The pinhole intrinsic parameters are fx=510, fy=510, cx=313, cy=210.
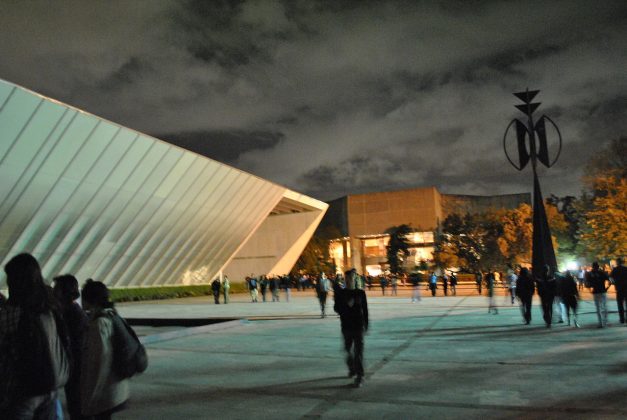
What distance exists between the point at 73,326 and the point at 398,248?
229ft

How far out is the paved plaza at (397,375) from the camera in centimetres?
532

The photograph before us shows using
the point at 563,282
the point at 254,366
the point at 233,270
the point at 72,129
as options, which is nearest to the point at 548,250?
the point at 563,282

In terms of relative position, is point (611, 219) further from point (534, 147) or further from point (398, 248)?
point (398, 248)

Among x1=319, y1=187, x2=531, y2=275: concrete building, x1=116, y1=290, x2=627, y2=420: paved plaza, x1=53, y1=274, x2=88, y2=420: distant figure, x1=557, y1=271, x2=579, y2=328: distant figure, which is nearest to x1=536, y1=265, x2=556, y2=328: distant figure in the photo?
x1=557, y1=271, x2=579, y2=328: distant figure

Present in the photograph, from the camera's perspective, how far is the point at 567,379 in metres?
6.38

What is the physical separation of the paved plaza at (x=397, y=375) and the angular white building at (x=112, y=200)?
14836 millimetres

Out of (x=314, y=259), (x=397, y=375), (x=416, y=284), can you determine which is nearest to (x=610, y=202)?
(x=416, y=284)

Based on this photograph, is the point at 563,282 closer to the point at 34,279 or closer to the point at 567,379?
the point at 567,379

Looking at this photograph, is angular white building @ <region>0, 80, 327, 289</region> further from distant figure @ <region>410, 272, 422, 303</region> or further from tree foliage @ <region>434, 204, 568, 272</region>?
tree foliage @ <region>434, 204, 568, 272</region>

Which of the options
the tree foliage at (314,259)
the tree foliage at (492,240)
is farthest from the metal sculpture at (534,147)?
the tree foliage at (314,259)

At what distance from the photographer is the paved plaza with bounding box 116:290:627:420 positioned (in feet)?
17.5

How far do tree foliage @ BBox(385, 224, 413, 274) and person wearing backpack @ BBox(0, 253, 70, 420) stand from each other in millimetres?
71180

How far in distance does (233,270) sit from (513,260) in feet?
101

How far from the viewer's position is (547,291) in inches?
476
